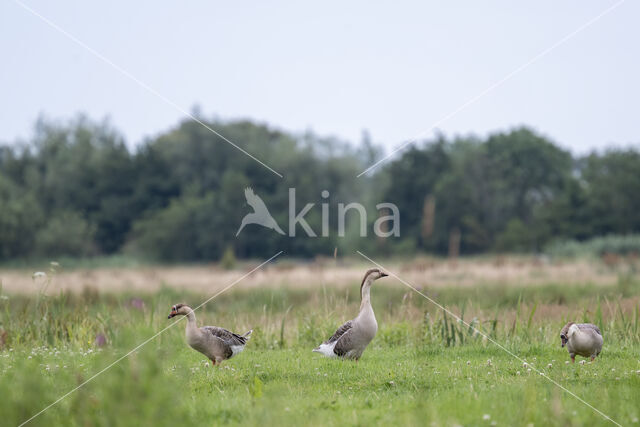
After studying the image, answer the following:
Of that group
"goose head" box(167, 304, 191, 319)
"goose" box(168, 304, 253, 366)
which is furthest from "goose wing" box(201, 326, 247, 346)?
"goose head" box(167, 304, 191, 319)

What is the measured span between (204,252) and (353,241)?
17.2 meters

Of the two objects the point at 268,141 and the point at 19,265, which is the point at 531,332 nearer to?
the point at 19,265

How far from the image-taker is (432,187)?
232ft

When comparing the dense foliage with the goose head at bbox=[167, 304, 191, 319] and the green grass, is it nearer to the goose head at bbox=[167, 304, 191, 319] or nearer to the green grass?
the green grass

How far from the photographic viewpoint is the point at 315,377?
8984 mm

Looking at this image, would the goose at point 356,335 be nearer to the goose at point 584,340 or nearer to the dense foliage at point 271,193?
the goose at point 584,340

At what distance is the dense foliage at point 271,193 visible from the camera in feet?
205

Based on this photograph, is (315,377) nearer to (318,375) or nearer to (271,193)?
(318,375)

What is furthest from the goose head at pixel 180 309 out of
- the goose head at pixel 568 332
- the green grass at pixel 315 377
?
the goose head at pixel 568 332

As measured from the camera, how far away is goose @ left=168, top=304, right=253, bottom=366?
968 centimetres

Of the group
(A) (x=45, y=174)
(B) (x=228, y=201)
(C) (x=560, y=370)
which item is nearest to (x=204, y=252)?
(B) (x=228, y=201)

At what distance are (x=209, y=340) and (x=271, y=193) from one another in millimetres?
63605

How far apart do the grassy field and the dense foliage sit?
1919 inches

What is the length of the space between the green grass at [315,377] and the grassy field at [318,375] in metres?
0.02
